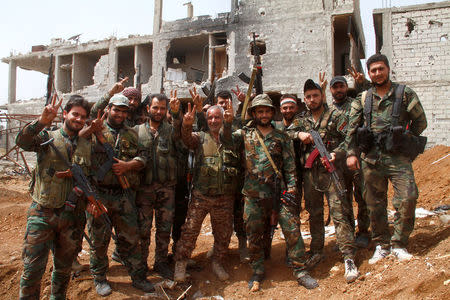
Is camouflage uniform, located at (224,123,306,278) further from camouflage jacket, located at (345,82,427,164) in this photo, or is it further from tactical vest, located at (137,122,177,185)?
tactical vest, located at (137,122,177,185)

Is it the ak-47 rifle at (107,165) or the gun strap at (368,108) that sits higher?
the gun strap at (368,108)

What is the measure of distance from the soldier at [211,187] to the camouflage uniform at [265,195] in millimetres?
271

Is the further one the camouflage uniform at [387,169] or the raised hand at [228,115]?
the raised hand at [228,115]

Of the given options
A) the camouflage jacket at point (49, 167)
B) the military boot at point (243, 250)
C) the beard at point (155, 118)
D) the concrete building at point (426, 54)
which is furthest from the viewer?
the concrete building at point (426, 54)

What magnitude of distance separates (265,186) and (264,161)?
1.04 feet

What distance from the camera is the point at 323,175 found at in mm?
4246

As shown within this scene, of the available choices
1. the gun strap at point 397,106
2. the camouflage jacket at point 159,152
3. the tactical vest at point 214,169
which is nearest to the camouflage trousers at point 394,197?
the gun strap at point 397,106

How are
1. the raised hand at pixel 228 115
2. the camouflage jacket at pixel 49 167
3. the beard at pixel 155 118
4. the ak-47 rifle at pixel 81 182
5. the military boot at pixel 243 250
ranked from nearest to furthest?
the camouflage jacket at pixel 49 167 → the ak-47 rifle at pixel 81 182 → the raised hand at pixel 228 115 → the beard at pixel 155 118 → the military boot at pixel 243 250

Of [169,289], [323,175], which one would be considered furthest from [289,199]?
[169,289]

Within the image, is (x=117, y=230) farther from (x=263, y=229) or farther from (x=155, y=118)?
(x=263, y=229)

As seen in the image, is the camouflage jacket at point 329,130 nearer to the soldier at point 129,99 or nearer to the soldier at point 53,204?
the soldier at point 129,99

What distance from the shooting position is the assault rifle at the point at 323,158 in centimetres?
401

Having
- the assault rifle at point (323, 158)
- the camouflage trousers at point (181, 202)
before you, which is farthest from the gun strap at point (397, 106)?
the camouflage trousers at point (181, 202)

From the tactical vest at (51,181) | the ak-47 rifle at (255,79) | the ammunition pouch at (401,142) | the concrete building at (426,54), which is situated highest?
the concrete building at (426,54)
